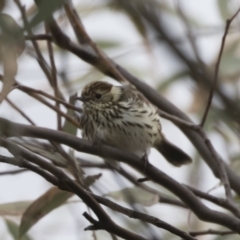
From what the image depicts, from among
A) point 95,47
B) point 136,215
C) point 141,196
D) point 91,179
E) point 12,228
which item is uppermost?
point 95,47

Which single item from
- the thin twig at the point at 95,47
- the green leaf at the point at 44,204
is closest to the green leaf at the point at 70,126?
the thin twig at the point at 95,47

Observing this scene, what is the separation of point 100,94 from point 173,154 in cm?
52

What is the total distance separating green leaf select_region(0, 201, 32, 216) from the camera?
2.13 metres

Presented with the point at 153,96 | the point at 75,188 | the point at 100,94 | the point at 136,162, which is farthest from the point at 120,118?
the point at 75,188

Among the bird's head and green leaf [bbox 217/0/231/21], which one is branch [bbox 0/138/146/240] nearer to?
green leaf [bbox 217/0/231/21]

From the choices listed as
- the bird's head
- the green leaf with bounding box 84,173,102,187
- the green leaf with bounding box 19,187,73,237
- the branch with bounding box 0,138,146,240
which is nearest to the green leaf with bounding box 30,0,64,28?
the branch with bounding box 0,138,146,240

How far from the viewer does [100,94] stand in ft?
10.7

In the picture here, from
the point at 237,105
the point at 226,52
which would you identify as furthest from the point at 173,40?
the point at 226,52

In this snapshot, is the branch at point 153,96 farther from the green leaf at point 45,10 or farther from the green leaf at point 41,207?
the green leaf at point 45,10

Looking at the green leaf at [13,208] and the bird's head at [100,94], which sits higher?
the bird's head at [100,94]

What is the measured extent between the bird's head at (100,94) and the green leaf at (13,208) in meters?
0.94

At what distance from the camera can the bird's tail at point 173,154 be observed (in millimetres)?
3375

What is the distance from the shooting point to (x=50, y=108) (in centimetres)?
223

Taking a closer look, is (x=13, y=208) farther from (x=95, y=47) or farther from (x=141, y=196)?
(x=95, y=47)
